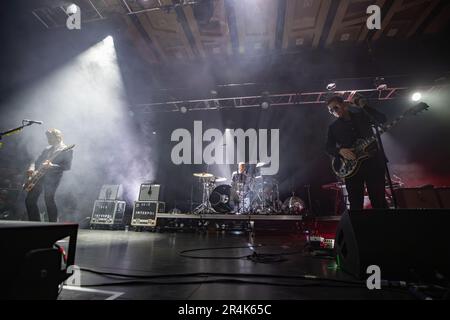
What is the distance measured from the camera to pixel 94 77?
5.86 metres

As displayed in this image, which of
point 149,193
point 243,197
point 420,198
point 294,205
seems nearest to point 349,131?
point 420,198

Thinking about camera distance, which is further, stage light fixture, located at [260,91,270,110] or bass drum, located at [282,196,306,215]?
bass drum, located at [282,196,306,215]

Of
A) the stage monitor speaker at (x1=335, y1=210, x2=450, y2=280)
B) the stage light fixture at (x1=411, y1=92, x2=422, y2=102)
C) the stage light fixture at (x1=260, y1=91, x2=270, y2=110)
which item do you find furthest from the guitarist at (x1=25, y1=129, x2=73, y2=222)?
the stage light fixture at (x1=411, y1=92, x2=422, y2=102)

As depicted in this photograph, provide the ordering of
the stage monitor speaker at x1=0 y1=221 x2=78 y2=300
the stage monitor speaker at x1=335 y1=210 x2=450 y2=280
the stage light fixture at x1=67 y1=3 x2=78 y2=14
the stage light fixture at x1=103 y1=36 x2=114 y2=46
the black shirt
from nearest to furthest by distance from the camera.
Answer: the stage monitor speaker at x1=0 y1=221 x2=78 y2=300
the stage monitor speaker at x1=335 y1=210 x2=450 y2=280
the black shirt
the stage light fixture at x1=67 y1=3 x2=78 y2=14
the stage light fixture at x1=103 y1=36 x2=114 y2=46

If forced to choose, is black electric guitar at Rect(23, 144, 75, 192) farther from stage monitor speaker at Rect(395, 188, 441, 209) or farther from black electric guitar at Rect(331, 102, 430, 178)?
stage monitor speaker at Rect(395, 188, 441, 209)

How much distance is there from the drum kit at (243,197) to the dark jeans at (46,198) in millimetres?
3525

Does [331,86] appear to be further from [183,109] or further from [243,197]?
[183,109]

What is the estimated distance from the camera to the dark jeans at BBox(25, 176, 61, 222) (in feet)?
9.96

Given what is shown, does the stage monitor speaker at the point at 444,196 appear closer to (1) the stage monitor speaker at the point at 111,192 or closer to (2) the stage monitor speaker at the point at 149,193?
(2) the stage monitor speaker at the point at 149,193

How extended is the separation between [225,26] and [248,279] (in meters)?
5.21

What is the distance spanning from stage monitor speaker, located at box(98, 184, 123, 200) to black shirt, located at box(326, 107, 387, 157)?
19.1 feet

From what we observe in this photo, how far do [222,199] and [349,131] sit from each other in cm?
428
